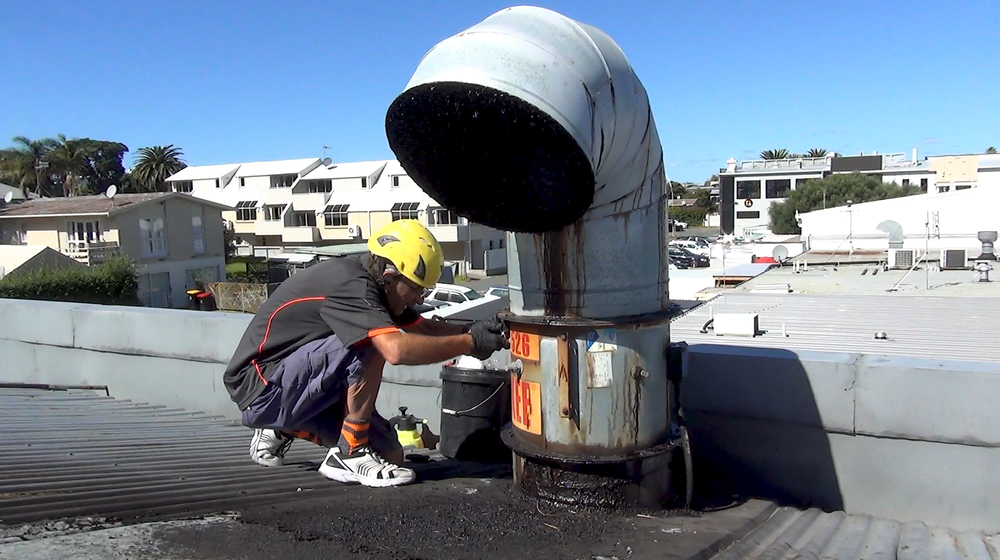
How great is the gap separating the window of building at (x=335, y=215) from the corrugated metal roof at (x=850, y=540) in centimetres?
4815

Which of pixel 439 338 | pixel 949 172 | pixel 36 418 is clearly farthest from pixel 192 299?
pixel 949 172

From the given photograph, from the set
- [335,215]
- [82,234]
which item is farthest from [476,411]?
[335,215]

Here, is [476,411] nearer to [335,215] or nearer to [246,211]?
[335,215]

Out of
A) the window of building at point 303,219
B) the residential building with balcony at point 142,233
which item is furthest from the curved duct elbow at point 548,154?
the window of building at point 303,219

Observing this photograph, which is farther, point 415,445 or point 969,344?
point 969,344

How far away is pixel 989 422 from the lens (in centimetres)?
343

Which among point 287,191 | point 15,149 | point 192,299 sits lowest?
point 192,299

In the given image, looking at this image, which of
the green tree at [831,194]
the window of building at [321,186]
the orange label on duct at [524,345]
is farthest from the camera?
the green tree at [831,194]

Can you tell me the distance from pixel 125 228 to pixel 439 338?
34433mm

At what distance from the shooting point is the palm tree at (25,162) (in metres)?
60.7

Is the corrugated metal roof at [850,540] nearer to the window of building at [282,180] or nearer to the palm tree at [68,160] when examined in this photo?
the window of building at [282,180]

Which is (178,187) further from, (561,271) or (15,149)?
(561,271)

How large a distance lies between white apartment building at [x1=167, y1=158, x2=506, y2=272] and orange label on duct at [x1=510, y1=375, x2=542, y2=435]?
41.4 m

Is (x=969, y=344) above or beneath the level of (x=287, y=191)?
beneath
